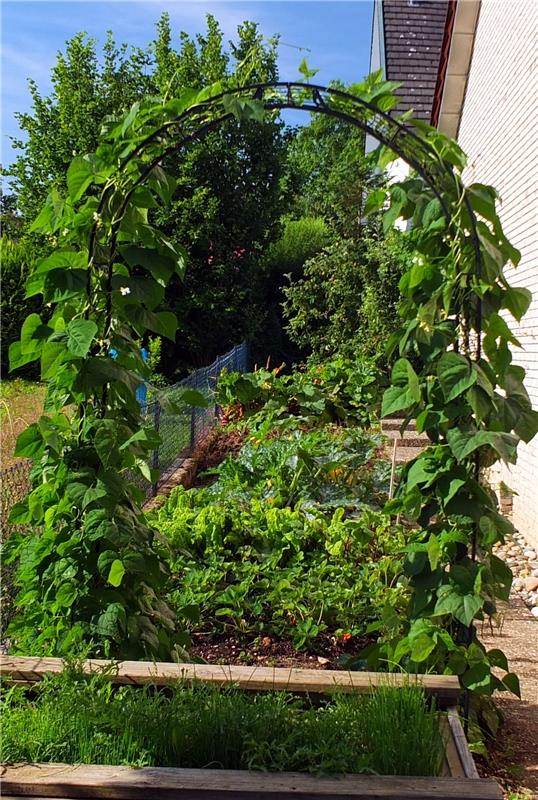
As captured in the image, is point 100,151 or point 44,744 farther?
point 100,151

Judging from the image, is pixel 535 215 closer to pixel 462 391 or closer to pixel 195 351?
pixel 462 391

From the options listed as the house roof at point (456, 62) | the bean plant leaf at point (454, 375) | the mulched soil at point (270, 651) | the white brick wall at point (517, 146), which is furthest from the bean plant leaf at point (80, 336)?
the house roof at point (456, 62)

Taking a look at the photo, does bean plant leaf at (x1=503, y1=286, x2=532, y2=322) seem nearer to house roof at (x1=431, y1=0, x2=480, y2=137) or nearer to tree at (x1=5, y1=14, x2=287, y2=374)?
house roof at (x1=431, y1=0, x2=480, y2=137)

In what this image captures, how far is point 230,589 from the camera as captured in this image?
3979 millimetres

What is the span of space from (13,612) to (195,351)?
11272mm

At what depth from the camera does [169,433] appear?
7074 mm

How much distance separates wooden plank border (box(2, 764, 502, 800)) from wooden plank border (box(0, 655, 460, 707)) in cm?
49

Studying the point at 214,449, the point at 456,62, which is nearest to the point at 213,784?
the point at 214,449

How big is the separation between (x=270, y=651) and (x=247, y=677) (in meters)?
1.18

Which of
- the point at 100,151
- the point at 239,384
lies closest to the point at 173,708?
the point at 100,151

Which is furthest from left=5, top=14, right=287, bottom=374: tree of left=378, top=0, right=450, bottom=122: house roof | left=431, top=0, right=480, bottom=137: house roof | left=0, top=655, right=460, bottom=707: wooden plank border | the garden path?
left=0, top=655, right=460, bottom=707: wooden plank border

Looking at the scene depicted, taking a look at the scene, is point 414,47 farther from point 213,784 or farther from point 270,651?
point 213,784

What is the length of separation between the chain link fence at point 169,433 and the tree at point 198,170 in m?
2.94

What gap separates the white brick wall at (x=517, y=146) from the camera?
653 cm
